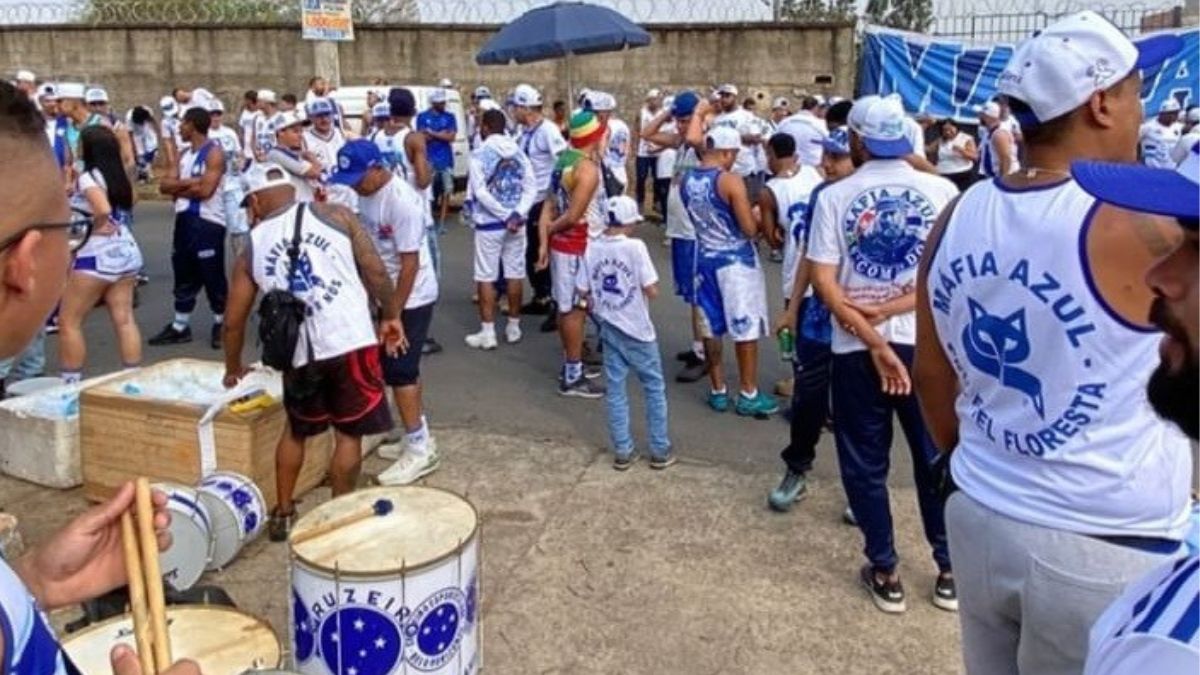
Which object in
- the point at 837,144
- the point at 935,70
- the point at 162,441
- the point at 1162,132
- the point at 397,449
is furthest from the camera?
the point at 935,70

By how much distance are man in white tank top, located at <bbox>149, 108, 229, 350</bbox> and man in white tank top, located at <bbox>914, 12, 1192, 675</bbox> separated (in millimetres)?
6750

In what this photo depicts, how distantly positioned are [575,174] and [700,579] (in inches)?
127

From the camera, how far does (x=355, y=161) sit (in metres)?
5.45

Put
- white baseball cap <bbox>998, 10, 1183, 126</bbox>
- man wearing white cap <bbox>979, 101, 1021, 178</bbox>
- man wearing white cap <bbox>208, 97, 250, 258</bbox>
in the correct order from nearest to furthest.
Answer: white baseball cap <bbox>998, 10, 1183, 126</bbox>
man wearing white cap <bbox>208, 97, 250, 258</bbox>
man wearing white cap <bbox>979, 101, 1021, 178</bbox>

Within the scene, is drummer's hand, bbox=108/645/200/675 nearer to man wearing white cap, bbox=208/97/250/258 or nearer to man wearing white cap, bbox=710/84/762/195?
man wearing white cap, bbox=208/97/250/258

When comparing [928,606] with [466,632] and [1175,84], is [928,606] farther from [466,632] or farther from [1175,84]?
[1175,84]

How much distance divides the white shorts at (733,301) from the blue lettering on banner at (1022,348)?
3907 millimetres

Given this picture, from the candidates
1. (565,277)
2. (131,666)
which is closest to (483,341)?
(565,277)

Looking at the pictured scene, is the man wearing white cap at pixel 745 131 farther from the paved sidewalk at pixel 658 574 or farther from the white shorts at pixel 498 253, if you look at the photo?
the paved sidewalk at pixel 658 574

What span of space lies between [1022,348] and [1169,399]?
3.30 feet

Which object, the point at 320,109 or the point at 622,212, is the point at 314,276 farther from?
the point at 320,109

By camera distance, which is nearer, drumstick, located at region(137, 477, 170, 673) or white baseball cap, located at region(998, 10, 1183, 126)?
drumstick, located at region(137, 477, 170, 673)

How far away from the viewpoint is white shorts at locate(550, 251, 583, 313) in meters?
7.00

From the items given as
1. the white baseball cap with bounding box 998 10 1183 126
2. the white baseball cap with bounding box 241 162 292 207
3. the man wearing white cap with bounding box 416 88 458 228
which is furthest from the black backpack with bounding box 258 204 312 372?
the man wearing white cap with bounding box 416 88 458 228
